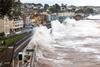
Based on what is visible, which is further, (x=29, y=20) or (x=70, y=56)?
(x=29, y=20)

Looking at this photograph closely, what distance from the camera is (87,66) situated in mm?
24672

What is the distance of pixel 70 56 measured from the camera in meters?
30.5

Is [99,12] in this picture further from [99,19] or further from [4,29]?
[4,29]

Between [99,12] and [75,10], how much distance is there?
9.07 meters

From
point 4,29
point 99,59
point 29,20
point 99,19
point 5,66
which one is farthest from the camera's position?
point 99,19

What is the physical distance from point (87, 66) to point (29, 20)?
161 feet

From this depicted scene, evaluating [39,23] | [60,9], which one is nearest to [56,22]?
[39,23]

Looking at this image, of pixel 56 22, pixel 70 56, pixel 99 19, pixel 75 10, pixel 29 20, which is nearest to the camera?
pixel 70 56

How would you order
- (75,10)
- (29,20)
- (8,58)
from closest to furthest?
1. (8,58)
2. (29,20)
3. (75,10)

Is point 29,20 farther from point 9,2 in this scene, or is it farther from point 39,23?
point 9,2

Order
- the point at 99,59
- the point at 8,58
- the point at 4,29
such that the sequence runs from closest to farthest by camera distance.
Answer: the point at 8,58, the point at 99,59, the point at 4,29

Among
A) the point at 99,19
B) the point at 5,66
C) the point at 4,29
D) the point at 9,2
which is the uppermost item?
the point at 9,2

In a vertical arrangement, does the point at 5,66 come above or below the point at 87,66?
above

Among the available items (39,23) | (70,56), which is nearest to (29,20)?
(39,23)
